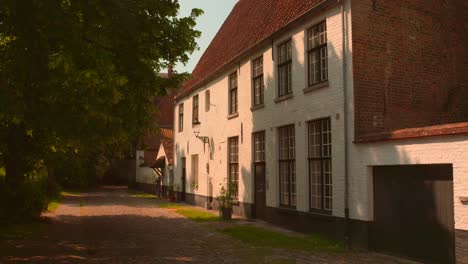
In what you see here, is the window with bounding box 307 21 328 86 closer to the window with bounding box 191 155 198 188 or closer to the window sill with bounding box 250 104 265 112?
the window sill with bounding box 250 104 265 112

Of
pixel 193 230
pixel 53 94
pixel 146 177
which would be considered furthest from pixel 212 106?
pixel 146 177

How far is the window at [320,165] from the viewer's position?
1262 cm

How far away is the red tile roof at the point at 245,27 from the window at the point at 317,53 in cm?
64

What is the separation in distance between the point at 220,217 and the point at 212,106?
6.43 meters

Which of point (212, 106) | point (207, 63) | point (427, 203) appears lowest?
point (427, 203)

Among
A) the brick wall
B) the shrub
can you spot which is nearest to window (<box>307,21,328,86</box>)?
the brick wall

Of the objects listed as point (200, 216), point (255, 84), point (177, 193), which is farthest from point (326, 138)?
point (177, 193)

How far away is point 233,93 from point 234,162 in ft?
9.46

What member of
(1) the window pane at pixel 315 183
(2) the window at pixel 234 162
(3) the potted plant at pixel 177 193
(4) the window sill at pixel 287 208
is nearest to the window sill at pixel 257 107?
(2) the window at pixel 234 162

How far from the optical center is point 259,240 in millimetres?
12148

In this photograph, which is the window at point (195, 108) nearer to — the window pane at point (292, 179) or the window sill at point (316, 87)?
the window pane at point (292, 179)

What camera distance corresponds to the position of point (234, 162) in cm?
1938

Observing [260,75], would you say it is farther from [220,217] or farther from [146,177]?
[146,177]

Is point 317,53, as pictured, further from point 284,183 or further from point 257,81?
point 284,183
